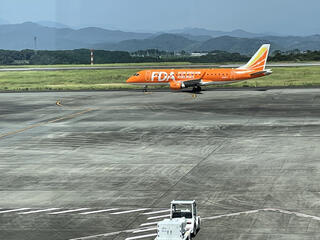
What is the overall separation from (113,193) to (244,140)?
1900cm

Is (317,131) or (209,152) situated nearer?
(209,152)

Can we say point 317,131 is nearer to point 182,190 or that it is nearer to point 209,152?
point 209,152

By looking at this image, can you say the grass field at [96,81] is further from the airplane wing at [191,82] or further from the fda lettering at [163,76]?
the airplane wing at [191,82]

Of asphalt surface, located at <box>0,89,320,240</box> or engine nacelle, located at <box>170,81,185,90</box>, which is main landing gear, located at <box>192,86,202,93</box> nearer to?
engine nacelle, located at <box>170,81,185,90</box>

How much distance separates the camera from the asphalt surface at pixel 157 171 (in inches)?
981

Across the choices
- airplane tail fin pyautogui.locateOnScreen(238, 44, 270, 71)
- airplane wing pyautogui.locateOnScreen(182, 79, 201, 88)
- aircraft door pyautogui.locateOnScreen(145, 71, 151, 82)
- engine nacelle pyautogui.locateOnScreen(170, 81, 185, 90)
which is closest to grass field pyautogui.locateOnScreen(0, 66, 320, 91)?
airplane tail fin pyautogui.locateOnScreen(238, 44, 270, 71)

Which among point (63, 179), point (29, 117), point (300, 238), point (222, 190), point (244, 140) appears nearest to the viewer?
point (300, 238)

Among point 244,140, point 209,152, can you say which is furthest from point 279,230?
point 244,140

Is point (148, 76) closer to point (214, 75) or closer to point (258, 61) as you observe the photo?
point (214, 75)

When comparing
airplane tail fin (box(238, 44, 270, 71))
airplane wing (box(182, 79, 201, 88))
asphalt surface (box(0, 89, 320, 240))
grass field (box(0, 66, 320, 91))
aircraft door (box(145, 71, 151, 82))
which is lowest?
asphalt surface (box(0, 89, 320, 240))

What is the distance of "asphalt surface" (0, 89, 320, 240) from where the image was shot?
24.9 meters

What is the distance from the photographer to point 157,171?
3575cm

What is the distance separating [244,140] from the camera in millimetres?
46469

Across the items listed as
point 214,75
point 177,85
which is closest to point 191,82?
point 177,85
